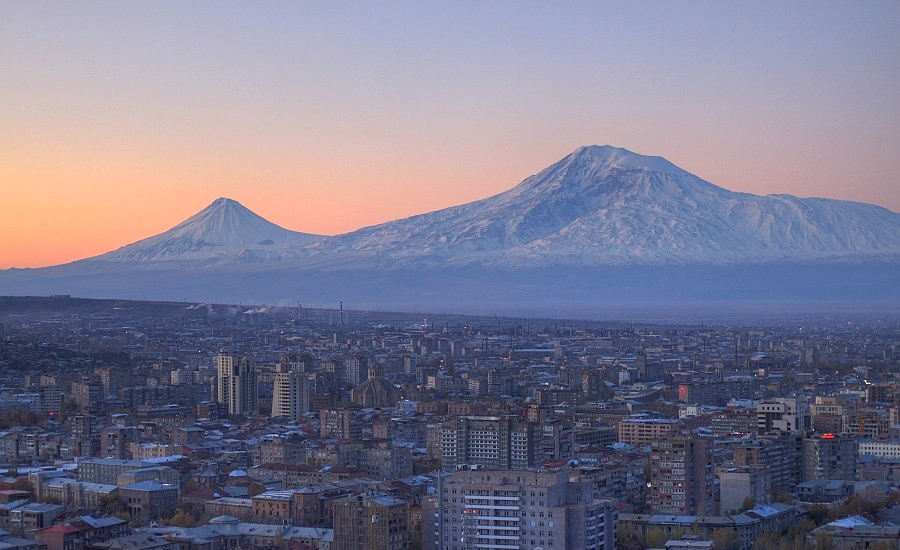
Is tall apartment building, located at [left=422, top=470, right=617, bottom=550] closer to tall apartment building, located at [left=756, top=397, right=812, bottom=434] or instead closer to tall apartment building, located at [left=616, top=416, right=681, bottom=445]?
tall apartment building, located at [left=616, top=416, right=681, bottom=445]

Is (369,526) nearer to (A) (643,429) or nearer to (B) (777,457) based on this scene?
(B) (777,457)

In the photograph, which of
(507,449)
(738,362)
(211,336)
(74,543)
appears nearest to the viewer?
(74,543)

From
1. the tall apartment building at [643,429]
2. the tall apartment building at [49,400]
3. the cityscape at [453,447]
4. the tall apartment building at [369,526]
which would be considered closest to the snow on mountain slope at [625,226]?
the cityscape at [453,447]

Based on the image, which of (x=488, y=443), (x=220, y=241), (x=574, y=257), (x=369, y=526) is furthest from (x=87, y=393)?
(x=220, y=241)

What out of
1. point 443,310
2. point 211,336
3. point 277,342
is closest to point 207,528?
point 277,342

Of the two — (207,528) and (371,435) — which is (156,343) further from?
(207,528)

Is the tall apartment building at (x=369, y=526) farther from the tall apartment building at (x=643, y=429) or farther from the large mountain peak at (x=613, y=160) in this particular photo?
the large mountain peak at (x=613, y=160)

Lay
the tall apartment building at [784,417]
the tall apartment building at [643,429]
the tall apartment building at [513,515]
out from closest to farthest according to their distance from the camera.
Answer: the tall apartment building at [513,515] → the tall apartment building at [784,417] → the tall apartment building at [643,429]
